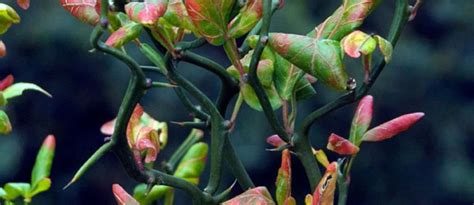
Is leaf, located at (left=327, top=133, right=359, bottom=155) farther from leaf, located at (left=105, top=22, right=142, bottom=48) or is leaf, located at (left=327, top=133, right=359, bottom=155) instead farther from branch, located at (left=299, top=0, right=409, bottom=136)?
leaf, located at (left=105, top=22, right=142, bottom=48)

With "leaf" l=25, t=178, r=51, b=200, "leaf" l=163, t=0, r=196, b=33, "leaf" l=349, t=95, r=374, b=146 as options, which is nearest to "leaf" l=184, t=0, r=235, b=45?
"leaf" l=163, t=0, r=196, b=33

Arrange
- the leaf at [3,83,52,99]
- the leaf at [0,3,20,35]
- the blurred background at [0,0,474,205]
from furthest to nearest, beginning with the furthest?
the blurred background at [0,0,474,205] < the leaf at [3,83,52,99] < the leaf at [0,3,20,35]

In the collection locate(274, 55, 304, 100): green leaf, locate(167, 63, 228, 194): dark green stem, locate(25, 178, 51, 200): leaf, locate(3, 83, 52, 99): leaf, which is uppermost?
locate(274, 55, 304, 100): green leaf

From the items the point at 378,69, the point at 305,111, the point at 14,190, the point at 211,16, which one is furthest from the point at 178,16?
the point at 305,111

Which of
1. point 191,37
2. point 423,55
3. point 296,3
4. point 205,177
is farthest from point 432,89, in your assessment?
point 191,37

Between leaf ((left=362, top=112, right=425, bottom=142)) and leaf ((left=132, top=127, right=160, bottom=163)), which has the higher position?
leaf ((left=132, top=127, right=160, bottom=163))

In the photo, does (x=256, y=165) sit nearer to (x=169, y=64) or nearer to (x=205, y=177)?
(x=205, y=177)

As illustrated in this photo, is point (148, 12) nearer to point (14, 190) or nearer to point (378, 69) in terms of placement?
point (378, 69)
